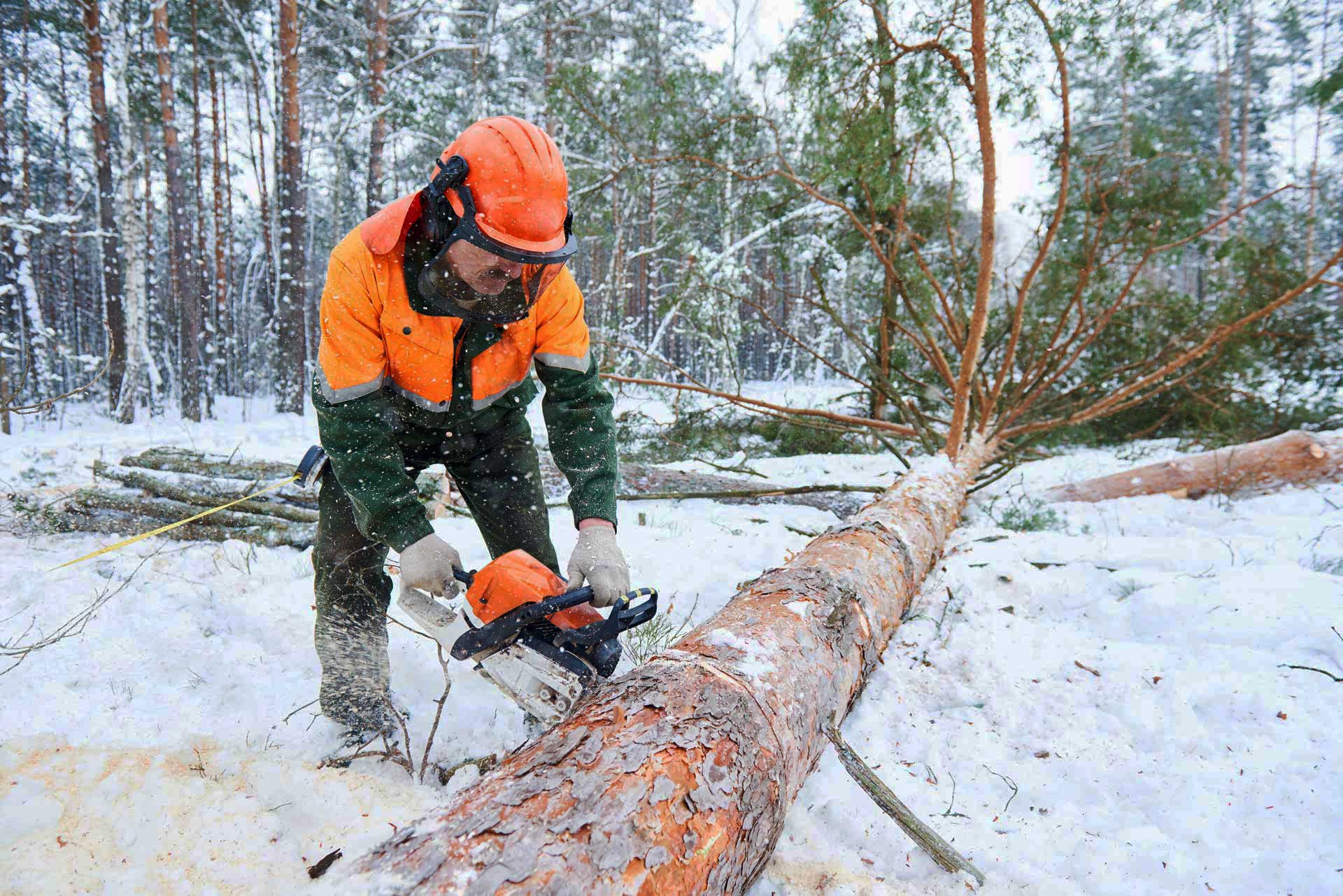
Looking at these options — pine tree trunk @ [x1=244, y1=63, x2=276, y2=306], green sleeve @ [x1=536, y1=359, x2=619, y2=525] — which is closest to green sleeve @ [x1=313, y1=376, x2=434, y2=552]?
green sleeve @ [x1=536, y1=359, x2=619, y2=525]

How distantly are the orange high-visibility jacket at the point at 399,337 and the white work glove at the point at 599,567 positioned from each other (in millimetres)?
506

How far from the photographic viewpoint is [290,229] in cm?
1016

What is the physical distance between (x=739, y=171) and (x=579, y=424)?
11.2ft

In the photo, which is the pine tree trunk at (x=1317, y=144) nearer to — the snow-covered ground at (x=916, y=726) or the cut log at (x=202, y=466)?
the snow-covered ground at (x=916, y=726)

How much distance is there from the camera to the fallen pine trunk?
2.70ft

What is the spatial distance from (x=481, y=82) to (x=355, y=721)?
11.0 m

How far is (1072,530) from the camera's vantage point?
3791mm

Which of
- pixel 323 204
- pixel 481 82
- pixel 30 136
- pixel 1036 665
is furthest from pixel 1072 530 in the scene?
pixel 323 204

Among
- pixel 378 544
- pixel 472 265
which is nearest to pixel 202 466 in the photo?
pixel 378 544

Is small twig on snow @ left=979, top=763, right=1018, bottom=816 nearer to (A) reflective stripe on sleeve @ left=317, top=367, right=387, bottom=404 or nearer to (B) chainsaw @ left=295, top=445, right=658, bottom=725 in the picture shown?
(B) chainsaw @ left=295, top=445, right=658, bottom=725

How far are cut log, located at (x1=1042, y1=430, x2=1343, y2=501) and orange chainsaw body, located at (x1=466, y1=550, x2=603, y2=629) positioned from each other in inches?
169

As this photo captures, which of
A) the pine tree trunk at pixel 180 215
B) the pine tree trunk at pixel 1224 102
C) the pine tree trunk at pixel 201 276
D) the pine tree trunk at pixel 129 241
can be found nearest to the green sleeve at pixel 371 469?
the pine tree trunk at pixel 129 241

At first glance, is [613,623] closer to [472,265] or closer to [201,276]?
[472,265]

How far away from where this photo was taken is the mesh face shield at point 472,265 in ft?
5.17
